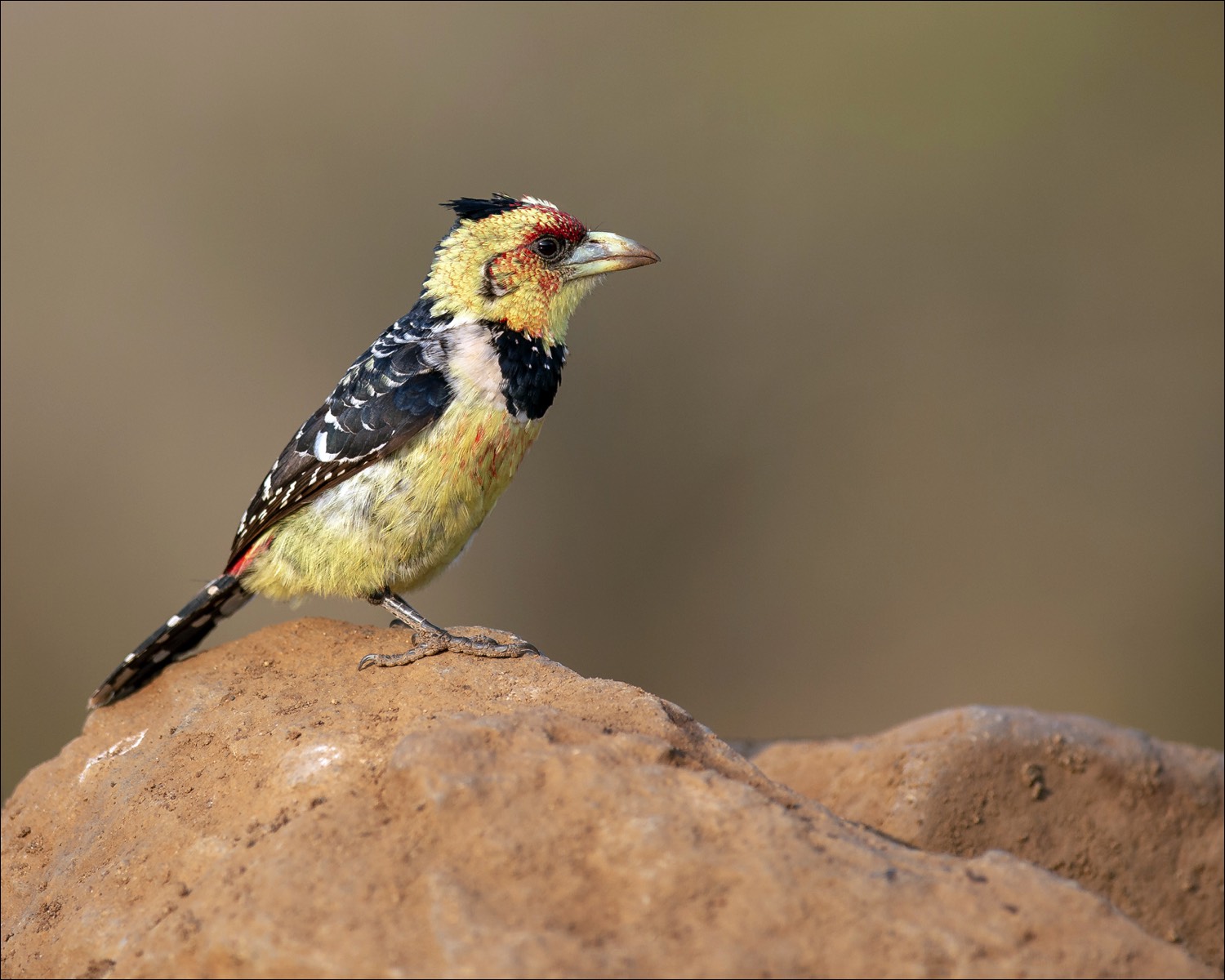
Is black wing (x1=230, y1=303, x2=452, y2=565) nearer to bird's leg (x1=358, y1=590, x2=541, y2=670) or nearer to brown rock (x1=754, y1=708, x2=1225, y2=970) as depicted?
bird's leg (x1=358, y1=590, x2=541, y2=670)

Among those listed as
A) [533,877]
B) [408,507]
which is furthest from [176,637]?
[533,877]

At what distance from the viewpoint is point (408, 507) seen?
11.6 feet

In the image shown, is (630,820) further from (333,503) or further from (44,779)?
(44,779)

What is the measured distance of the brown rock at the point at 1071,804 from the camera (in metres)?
3.42

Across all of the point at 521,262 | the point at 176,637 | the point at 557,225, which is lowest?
the point at 176,637

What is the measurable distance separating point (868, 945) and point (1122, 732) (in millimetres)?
2308

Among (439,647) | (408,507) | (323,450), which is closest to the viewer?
(439,647)

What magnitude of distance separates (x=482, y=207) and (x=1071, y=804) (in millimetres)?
2647

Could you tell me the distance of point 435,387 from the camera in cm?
359

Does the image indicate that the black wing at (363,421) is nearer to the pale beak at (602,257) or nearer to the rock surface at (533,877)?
the pale beak at (602,257)

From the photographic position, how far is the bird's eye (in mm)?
3855

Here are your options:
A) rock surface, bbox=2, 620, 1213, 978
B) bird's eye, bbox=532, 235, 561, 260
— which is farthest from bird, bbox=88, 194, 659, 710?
Answer: rock surface, bbox=2, 620, 1213, 978

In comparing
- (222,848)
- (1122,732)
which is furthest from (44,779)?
(1122,732)

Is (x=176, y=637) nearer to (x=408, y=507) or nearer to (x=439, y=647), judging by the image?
(x=408, y=507)
